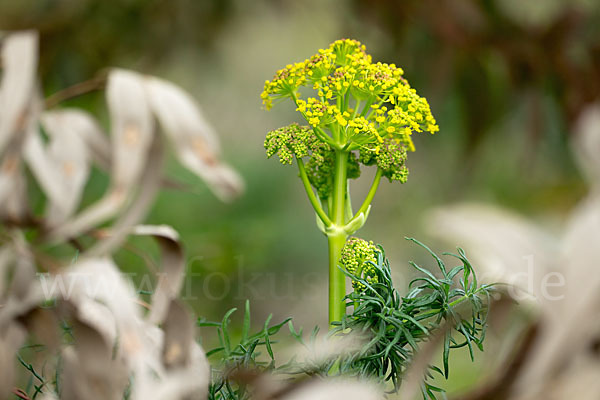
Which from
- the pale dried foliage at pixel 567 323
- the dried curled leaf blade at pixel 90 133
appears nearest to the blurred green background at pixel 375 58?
the dried curled leaf blade at pixel 90 133

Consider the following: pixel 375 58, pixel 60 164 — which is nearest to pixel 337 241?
pixel 60 164

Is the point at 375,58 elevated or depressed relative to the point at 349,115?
elevated

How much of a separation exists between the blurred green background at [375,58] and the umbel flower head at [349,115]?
45cm

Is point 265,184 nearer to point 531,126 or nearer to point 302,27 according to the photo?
point 302,27

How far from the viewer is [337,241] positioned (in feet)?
0.62

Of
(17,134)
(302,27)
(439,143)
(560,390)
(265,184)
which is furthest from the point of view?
(302,27)

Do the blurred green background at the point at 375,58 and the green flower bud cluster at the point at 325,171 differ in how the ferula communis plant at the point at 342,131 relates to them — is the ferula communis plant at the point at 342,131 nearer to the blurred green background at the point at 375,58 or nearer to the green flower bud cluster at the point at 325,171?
the green flower bud cluster at the point at 325,171

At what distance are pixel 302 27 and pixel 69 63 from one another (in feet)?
2.13

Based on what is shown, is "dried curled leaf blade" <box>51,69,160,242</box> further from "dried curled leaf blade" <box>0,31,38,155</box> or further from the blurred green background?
the blurred green background

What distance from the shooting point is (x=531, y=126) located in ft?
3.00

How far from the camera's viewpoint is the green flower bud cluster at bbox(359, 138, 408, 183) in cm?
19

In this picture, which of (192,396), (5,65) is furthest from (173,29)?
(192,396)

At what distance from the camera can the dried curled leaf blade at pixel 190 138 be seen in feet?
0.72

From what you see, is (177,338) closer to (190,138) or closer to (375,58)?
(190,138)
